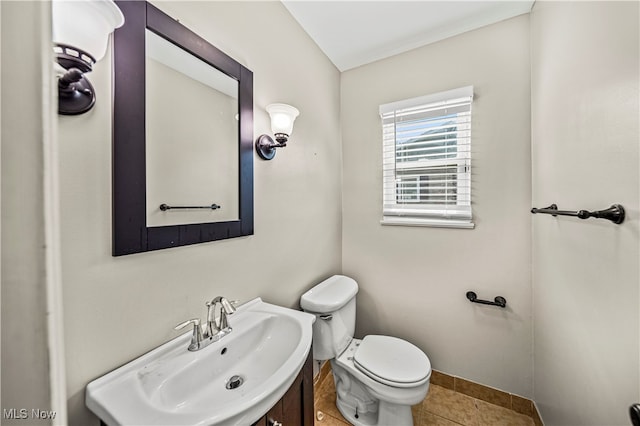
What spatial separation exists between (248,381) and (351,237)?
4.21 ft

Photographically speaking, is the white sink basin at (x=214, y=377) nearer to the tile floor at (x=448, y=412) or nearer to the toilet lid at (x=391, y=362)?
the toilet lid at (x=391, y=362)

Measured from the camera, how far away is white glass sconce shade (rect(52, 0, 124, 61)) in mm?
543

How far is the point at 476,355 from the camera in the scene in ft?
5.25

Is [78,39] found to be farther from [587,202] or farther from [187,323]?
[587,202]

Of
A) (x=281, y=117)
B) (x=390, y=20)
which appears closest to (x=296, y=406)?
(x=281, y=117)

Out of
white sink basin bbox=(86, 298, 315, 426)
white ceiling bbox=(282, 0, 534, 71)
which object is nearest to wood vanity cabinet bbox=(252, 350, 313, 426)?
white sink basin bbox=(86, 298, 315, 426)

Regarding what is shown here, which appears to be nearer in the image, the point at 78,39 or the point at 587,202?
the point at 78,39

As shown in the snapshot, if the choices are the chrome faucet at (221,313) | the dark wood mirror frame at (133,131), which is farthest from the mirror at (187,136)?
the chrome faucet at (221,313)

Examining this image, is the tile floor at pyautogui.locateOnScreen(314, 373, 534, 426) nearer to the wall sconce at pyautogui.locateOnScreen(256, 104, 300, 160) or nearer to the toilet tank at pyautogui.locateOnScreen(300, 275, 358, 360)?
the toilet tank at pyautogui.locateOnScreen(300, 275, 358, 360)

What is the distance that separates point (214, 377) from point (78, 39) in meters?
1.05

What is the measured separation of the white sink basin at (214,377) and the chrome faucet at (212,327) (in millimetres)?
20

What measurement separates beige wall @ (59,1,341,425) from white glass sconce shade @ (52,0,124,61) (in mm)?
112

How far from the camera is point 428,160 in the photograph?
1.68 m

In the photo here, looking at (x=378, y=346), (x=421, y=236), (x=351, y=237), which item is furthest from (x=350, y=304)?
(x=421, y=236)
